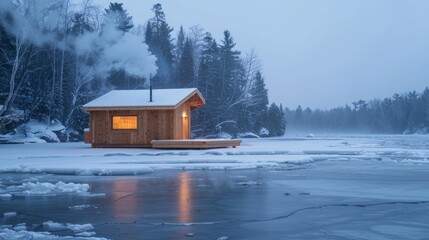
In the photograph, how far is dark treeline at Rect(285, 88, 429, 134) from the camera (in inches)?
4432

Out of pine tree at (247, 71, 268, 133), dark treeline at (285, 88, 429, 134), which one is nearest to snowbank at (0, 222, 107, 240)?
pine tree at (247, 71, 268, 133)

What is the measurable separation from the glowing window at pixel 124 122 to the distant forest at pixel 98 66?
222 inches

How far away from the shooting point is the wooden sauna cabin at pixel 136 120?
27406 millimetres

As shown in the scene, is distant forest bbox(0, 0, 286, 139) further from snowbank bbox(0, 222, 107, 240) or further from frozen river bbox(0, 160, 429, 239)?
snowbank bbox(0, 222, 107, 240)

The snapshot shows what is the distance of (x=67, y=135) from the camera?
41.4 meters

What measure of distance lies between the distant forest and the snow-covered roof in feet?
16.7

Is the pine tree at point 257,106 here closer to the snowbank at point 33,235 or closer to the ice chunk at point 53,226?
the ice chunk at point 53,226

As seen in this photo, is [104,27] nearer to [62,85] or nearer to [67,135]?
[62,85]

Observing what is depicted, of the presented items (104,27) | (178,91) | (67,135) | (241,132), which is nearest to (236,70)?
(241,132)

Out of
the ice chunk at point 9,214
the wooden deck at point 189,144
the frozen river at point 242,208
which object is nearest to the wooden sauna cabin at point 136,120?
the wooden deck at point 189,144

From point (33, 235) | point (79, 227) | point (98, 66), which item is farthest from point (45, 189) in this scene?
point (98, 66)

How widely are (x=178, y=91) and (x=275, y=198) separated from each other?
869 inches

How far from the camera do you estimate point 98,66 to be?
139 ft

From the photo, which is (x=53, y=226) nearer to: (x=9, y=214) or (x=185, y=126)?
(x=9, y=214)
